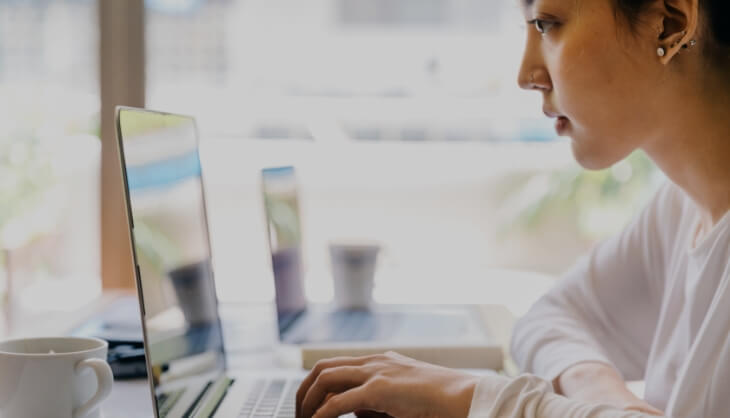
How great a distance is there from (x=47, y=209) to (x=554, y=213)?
2004 millimetres

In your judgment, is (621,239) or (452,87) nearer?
(621,239)

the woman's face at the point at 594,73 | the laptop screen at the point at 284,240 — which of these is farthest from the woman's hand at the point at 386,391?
the laptop screen at the point at 284,240

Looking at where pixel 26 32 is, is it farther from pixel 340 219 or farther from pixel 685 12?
pixel 685 12

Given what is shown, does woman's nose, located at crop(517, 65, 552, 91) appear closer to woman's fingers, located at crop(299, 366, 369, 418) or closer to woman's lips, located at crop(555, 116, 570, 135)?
woman's lips, located at crop(555, 116, 570, 135)

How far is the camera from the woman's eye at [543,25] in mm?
902

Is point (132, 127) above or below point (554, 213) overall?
above

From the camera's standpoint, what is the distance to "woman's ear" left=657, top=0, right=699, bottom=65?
0.84m

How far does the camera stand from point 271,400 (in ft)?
3.00

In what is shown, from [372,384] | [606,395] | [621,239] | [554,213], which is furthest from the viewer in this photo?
[554,213]

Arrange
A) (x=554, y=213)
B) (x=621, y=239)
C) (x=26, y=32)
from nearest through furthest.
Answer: (x=621, y=239) < (x=26, y=32) < (x=554, y=213)

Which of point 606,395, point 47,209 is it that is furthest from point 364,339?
point 47,209

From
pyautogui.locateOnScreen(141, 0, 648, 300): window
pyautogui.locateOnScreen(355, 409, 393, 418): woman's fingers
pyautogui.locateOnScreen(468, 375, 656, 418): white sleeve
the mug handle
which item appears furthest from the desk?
pyautogui.locateOnScreen(141, 0, 648, 300): window

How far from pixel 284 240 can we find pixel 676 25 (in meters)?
0.77

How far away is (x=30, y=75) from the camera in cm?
214
